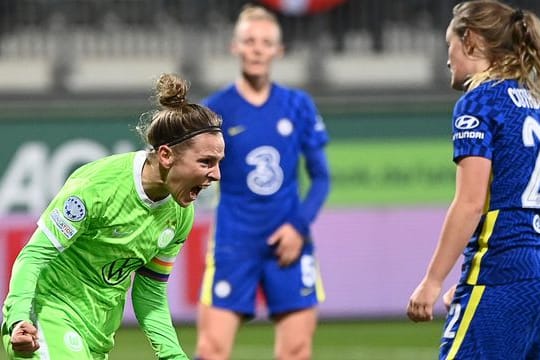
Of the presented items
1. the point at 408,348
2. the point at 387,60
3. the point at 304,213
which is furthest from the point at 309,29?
the point at 304,213

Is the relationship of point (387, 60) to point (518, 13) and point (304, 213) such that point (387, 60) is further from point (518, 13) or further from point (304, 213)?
point (518, 13)

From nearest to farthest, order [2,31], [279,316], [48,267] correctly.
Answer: [48,267] < [279,316] < [2,31]

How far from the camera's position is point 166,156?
4.88 metres

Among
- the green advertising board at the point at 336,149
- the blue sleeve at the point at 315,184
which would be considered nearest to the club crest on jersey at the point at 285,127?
the blue sleeve at the point at 315,184

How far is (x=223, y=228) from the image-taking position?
773 cm

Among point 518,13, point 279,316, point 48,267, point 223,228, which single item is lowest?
point 279,316

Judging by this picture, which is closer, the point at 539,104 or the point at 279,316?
the point at 539,104

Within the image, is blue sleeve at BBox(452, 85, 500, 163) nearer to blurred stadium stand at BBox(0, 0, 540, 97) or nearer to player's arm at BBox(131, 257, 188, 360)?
player's arm at BBox(131, 257, 188, 360)

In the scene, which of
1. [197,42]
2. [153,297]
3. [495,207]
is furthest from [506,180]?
[197,42]

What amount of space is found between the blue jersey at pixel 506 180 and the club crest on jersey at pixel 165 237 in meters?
1.13

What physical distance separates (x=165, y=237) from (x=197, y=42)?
9550 millimetres

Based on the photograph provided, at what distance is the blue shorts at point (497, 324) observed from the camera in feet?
16.0

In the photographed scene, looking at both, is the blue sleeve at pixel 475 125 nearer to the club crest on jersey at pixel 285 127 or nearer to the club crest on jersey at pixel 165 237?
the club crest on jersey at pixel 165 237

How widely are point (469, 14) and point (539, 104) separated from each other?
445 millimetres
